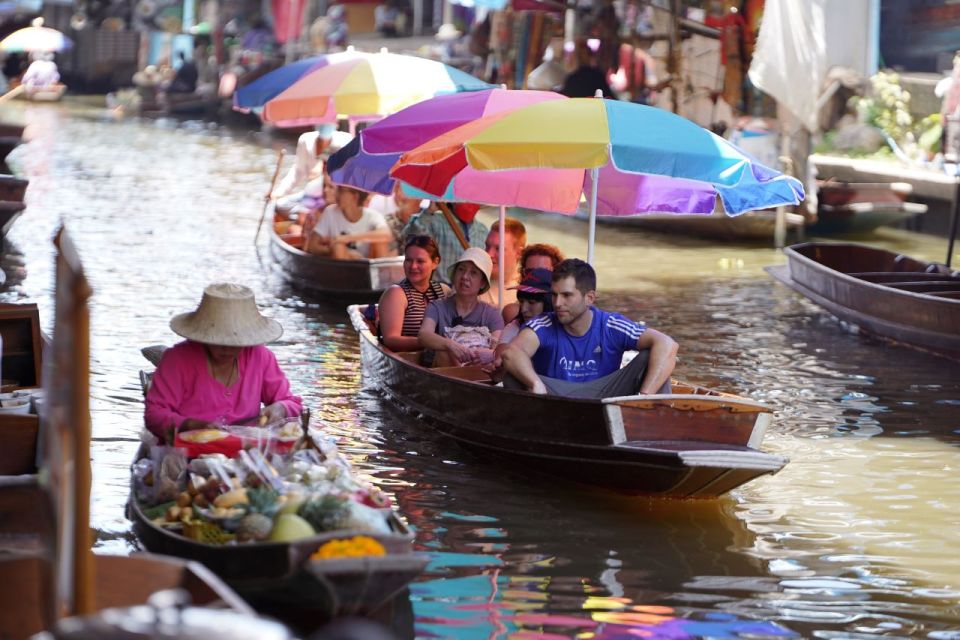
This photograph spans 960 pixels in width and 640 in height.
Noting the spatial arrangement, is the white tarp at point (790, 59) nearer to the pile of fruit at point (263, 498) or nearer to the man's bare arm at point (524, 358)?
the man's bare arm at point (524, 358)

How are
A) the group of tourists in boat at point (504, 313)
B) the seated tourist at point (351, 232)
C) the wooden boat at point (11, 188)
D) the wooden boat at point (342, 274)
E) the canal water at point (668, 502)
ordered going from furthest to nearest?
the wooden boat at point (11, 188) → the seated tourist at point (351, 232) → the wooden boat at point (342, 274) → the group of tourists in boat at point (504, 313) → the canal water at point (668, 502)

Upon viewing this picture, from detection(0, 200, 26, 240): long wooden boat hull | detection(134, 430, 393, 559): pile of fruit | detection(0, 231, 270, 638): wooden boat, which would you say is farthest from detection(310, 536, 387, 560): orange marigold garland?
detection(0, 200, 26, 240): long wooden boat hull

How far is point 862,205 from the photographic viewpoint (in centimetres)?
1864

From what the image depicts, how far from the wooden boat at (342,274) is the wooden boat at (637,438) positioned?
5.13m

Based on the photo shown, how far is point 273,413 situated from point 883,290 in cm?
702

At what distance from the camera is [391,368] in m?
9.95

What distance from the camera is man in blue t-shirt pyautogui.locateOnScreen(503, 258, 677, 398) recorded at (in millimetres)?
8039

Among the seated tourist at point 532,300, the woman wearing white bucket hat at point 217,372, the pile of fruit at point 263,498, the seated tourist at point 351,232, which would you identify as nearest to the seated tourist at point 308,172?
the seated tourist at point 351,232

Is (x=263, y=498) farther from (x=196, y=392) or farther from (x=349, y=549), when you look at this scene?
(x=196, y=392)

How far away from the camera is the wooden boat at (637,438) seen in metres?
7.53

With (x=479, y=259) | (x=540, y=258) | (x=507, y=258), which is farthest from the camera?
(x=507, y=258)

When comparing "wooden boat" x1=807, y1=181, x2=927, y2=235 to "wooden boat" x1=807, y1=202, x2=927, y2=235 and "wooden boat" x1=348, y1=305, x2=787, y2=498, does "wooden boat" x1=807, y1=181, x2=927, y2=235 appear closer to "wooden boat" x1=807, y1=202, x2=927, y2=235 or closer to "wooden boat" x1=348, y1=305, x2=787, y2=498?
"wooden boat" x1=807, y1=202, x2=927, y2=235

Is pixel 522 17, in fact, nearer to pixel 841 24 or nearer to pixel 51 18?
pixel 841 24

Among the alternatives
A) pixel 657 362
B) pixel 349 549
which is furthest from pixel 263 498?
pixel 657 362
